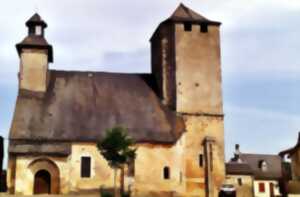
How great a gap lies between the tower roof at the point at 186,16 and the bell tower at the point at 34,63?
412 inches

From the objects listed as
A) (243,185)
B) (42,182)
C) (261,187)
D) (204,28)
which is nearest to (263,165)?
(261,187)

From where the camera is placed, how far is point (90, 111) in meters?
43.4

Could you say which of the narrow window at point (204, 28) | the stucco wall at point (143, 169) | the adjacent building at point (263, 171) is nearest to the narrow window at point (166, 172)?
the stucco wall at point (143, 169)

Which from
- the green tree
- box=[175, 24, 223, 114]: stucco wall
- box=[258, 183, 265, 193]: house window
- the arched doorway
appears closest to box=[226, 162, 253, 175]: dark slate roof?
box=[175, 24, 223, 114]: stucco wall

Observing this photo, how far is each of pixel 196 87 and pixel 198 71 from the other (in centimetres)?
137

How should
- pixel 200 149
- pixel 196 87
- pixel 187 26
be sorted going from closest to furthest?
pixel 200 149
pixel 196 87
pixel 187 26

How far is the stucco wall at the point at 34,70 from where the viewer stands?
44094 millimetres

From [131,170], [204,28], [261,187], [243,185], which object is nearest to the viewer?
[131,170]

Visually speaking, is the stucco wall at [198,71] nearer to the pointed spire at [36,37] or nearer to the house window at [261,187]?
the pointed spire at [36,37]

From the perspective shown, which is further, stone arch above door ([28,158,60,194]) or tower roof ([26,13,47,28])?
tower roof ([26,13,47,28])

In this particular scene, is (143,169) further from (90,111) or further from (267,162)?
(267,162)

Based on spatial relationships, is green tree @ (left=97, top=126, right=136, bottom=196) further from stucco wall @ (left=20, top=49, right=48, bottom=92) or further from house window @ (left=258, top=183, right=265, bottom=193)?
house window @ (left=258, top=183, right=265, bottom=193)

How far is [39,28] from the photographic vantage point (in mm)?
46094

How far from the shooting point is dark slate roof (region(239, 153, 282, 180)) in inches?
2719
